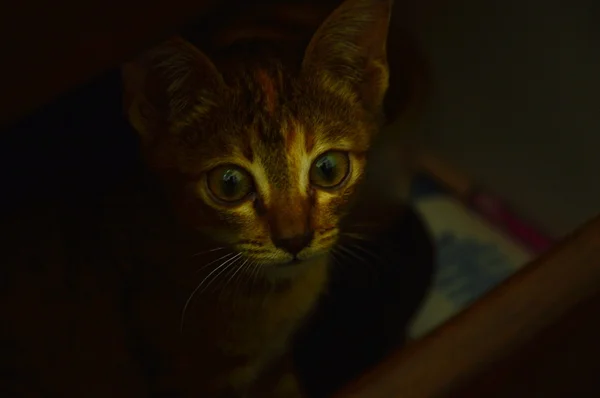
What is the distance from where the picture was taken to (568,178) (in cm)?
105

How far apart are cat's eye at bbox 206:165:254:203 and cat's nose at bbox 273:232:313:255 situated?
51 millimetres

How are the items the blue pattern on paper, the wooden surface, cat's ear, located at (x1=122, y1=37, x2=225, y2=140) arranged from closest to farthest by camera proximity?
the wooden surface
cat's ear, located at (x1=122, y1=37, x2=225, y2=140)
the blue pattern on paper

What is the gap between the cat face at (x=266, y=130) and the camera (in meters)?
0.65

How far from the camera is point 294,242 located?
0.65m

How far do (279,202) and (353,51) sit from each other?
0.15 metres

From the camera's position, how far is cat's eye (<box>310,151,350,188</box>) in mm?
671

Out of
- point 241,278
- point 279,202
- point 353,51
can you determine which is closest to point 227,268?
point 241,278

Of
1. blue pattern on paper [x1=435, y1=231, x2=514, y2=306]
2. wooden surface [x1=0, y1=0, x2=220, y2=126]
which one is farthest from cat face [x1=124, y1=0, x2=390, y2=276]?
blue pattern on paper [x1=435, y1=231, x2=514, y2=306]

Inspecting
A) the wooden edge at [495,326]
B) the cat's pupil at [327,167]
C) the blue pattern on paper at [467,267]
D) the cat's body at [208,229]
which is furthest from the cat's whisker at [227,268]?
the blue pattern on paper at [467,267]

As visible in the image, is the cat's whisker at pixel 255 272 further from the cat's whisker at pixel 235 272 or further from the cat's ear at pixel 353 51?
the cat's ear at pixel 353 51

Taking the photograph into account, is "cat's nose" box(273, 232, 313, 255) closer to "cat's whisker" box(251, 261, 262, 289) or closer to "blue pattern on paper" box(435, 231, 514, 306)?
"cat's whisker" box(251, 261, 262, 289)

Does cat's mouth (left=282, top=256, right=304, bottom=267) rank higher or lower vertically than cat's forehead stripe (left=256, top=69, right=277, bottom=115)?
lower

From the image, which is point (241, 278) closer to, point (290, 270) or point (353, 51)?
point (290, 270)

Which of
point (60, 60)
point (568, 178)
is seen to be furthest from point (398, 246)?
point (60, 60)
